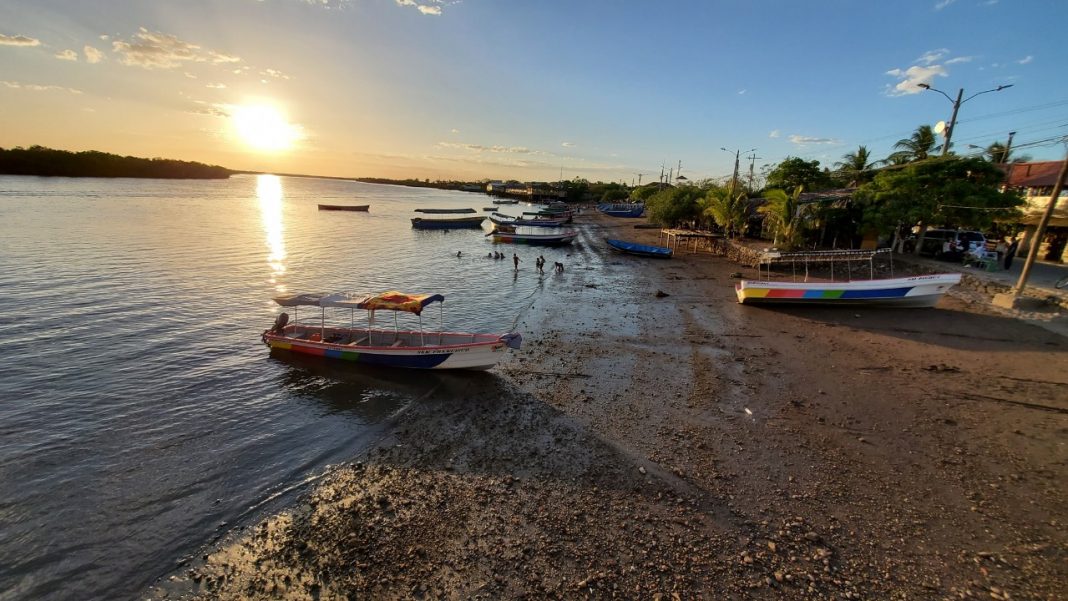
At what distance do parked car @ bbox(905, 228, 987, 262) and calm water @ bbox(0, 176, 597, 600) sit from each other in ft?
90.7

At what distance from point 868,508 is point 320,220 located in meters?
86.7

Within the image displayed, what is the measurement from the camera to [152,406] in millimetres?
13570

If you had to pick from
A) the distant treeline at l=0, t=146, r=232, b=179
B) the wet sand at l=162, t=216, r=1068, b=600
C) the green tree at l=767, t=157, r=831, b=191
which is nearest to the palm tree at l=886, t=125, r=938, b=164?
the green tree at l=767, t=157, r=831, b=191

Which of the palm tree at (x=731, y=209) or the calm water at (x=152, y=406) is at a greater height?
the palm tree at (x=731, y=209)

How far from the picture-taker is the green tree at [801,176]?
146 ft

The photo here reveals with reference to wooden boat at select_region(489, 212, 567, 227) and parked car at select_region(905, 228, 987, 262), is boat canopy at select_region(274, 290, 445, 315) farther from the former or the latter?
wooden boat at select_region(489, 212, 567, 227)

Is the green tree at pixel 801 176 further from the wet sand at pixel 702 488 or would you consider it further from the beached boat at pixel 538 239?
the wet sand at pixel 702 488

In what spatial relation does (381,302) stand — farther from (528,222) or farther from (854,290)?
(528,222)

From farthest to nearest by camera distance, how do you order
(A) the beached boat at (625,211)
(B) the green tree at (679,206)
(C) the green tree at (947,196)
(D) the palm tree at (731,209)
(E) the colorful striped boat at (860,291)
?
(A) the beached boat at (625,211) → (B) the green tree at (679,206) → (D) the palm tree at (731,209) → (C) the green tree at (947,196) → (E) the colorful striped boat at (860,291)

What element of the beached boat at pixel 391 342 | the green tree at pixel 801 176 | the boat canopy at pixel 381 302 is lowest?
the beached boat at pixel 391 342

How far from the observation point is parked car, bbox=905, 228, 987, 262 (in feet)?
94.4

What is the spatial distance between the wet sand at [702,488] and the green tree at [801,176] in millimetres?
31299

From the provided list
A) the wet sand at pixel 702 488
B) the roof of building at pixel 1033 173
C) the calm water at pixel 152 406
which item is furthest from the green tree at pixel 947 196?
the calm water at pixel 152 406

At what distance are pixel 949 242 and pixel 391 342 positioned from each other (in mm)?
37971
